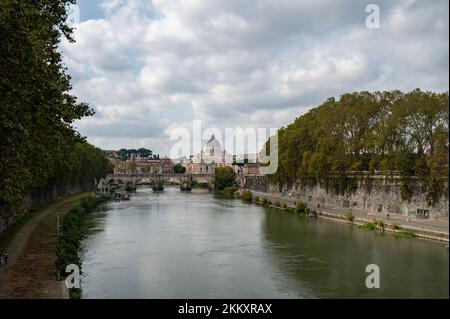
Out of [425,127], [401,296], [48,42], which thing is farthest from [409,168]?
[48,42]

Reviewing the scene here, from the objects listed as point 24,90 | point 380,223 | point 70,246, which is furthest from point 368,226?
point 24,90

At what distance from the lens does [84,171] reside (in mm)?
69188

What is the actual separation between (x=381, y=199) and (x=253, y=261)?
2011cm

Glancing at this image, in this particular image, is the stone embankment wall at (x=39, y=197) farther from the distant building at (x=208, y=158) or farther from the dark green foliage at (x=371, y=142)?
the distant building at (x=208, y=158)

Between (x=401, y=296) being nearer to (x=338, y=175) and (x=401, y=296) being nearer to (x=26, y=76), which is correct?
(x=26, y=76)

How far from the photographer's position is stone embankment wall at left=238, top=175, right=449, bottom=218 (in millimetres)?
34344

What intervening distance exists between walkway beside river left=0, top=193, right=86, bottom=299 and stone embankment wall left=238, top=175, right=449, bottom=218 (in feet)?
73.9

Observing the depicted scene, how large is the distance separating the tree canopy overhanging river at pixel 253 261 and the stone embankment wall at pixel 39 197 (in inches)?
177

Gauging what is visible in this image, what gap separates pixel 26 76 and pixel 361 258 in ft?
56.0

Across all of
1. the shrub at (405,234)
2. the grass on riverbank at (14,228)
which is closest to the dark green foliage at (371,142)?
the shrub at (405,234)

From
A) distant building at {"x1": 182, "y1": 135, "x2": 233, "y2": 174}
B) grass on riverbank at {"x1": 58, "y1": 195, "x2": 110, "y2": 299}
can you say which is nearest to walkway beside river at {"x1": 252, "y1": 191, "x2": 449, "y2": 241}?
grass on riverbank at {"x1": 58, "y1": 195, "x2": 110, "y2": 299}

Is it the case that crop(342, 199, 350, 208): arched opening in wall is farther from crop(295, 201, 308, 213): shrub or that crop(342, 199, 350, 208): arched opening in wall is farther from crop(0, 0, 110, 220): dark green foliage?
crop(0, 0, 110, 220): dark green foliage

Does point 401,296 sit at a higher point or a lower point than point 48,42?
lower

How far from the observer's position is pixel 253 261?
78.2 feet
